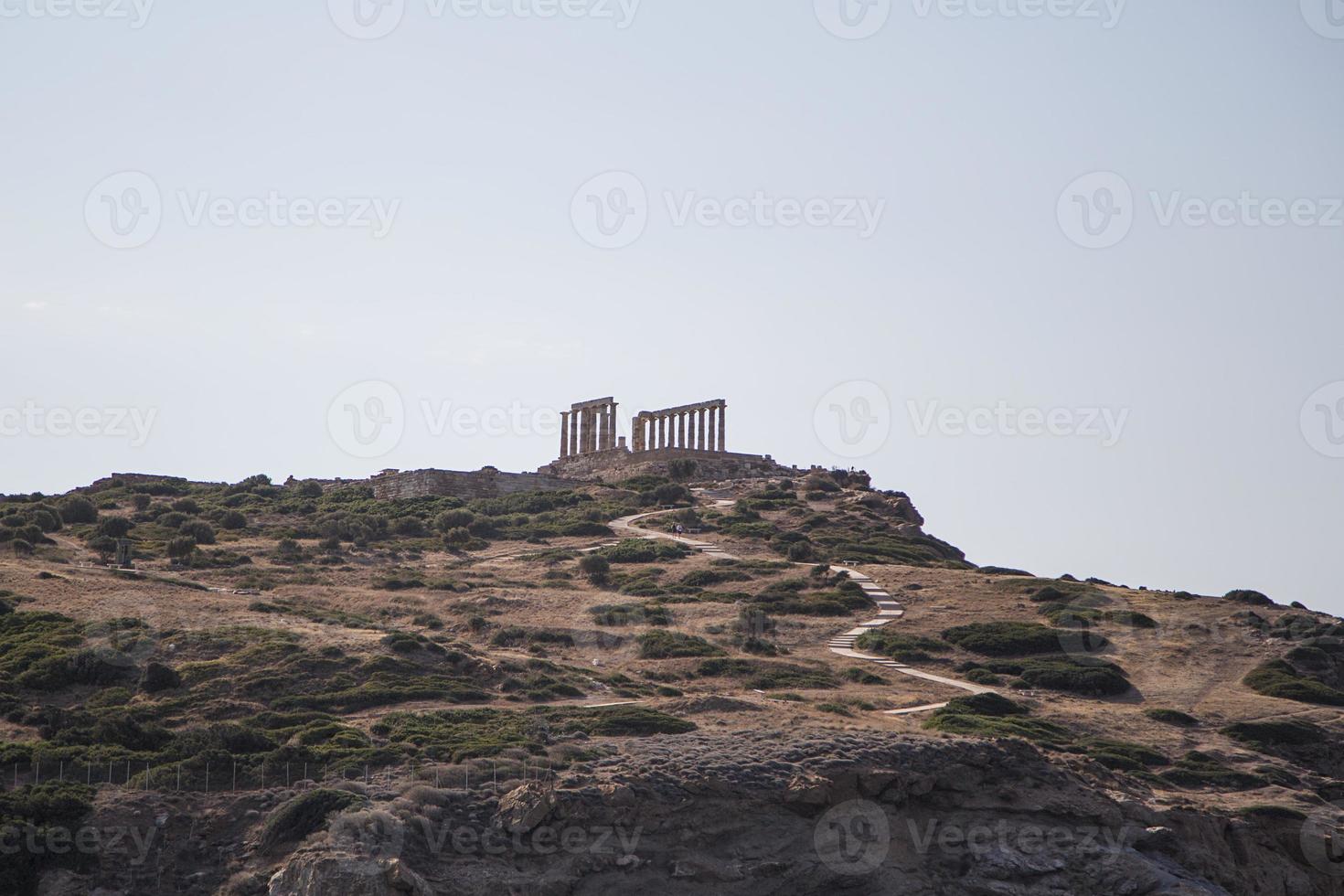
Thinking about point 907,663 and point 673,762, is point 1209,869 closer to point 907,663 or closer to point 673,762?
point 673,762

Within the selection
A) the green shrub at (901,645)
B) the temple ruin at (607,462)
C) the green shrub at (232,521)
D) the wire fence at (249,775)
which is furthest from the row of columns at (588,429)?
the wire fence at (249,775)

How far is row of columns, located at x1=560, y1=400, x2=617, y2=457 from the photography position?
101 metres

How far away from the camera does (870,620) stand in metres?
55.7

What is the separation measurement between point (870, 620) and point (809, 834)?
2427 cm

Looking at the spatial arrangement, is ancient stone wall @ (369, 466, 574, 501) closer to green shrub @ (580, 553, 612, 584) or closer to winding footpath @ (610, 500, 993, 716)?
winding footpath @ (610, 500, 993, 716)

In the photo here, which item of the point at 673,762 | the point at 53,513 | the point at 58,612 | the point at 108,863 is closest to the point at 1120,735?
the point at 673,762

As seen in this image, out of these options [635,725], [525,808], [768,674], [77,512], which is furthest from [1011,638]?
[77,512]

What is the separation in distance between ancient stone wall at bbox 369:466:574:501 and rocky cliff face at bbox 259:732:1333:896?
54.3 m

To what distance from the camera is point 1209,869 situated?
1313 inches

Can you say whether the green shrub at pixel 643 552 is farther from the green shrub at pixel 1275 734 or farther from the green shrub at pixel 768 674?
the green shrub at pixel 1275 734

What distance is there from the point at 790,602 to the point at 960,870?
25.1 metres

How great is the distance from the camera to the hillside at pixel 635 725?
3031cm

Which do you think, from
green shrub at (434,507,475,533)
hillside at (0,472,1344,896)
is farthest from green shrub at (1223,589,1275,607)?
green shrub at (434,507,475,533)

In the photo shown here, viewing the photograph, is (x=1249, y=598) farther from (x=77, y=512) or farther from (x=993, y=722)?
(x=77, y=512)
